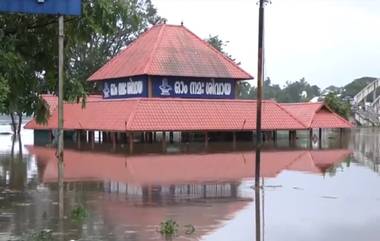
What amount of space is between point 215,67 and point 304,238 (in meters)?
32.0

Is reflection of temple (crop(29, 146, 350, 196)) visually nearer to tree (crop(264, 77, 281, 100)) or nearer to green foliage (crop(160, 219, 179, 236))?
green foliage (crop(160, 219, 179, 236))

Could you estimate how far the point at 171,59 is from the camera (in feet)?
134

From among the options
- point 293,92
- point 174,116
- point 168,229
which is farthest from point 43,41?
point 293,92

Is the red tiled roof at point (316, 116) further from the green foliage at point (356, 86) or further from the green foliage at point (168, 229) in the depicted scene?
the green foliage at point (356, 86)

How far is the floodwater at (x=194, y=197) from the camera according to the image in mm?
11312

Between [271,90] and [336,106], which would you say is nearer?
[336,106]

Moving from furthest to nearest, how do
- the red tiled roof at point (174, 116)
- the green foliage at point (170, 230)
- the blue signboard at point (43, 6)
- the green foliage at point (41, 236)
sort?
the red tiled roof at point (174, 116)
the green foliage at point (170, 230)
the blue signboard at point (43, 6)
the green foliage at point (41, 236)

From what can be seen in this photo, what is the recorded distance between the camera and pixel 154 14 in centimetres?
6406

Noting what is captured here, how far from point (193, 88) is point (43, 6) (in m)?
30.5

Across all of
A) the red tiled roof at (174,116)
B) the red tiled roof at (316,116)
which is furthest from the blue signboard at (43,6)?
the red tiled roof at (316,116)

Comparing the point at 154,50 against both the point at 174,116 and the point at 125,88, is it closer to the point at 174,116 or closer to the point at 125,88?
the point at 125,88

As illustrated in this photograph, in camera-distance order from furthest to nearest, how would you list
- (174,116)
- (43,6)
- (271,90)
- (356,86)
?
(271,90)
(356,86)
(174,116)
(43,6)

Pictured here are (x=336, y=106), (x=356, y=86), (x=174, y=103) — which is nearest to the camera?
(x=174, y=103)

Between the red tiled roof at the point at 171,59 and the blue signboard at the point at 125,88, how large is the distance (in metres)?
0.60
